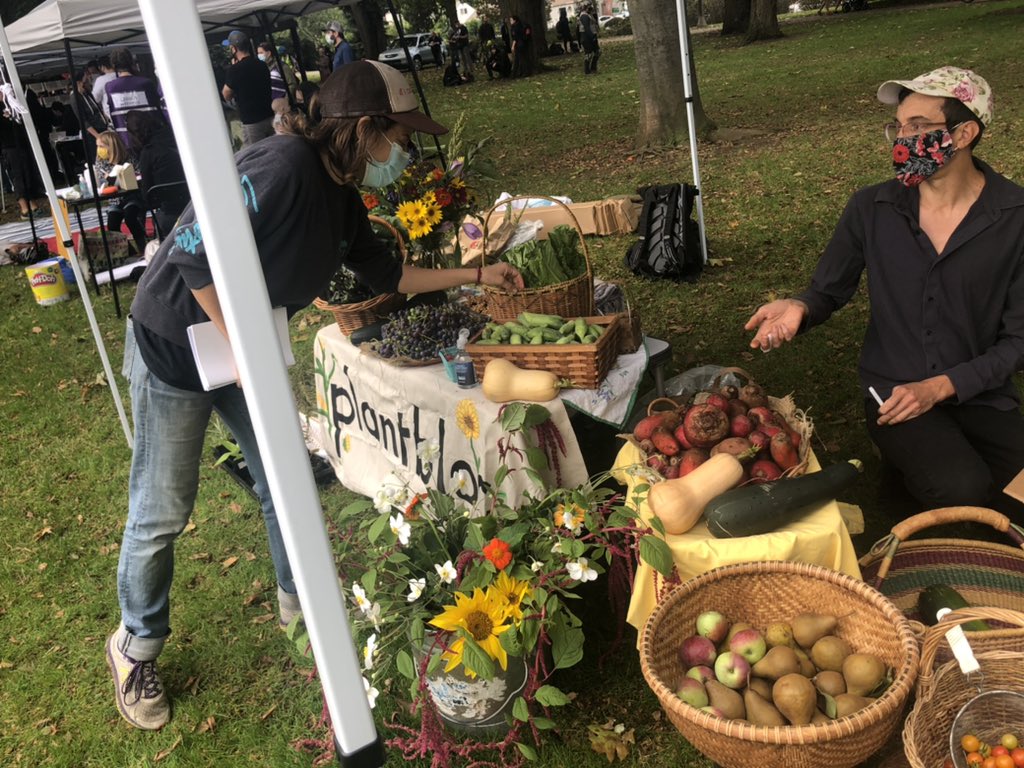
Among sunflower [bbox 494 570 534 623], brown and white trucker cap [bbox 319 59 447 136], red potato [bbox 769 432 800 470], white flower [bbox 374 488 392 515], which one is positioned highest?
brown and white trucker cap [bbox 319 59 447 136]

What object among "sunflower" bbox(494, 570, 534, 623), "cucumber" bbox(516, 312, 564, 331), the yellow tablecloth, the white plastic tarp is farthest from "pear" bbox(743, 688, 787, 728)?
the white plastic tarp

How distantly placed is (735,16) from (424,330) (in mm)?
23896

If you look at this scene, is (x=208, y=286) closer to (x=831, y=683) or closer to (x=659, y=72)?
(x=831, y=683)

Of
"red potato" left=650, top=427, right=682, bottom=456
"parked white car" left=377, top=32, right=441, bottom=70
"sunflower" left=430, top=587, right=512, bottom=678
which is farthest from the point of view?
"parked white car" left=377, top=32, right=441, bottom=70

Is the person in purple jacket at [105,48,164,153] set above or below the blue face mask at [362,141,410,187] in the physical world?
above

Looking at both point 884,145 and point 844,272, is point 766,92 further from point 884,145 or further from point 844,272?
point 844,272

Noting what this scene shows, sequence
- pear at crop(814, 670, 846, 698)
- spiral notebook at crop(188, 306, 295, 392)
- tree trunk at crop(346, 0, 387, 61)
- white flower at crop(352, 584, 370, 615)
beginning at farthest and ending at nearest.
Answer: tree trunk at crop(346, 0, 387, 61), white flower at crop(352, 584, 370, 615), pear at crop(814, 670, 846, 698), spiral notebook at crop(188, 306, 295, 392)

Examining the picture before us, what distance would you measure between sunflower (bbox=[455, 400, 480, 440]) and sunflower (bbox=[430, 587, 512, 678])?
2.60 feet

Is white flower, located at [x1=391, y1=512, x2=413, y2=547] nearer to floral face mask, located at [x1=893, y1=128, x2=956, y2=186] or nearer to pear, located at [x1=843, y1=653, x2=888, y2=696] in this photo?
pear, located at [x1=843, y1=653, x2=888, y2=696]

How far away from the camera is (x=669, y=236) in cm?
597

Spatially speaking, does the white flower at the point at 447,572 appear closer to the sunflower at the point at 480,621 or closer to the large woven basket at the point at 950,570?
the sunflower at the point at 480,621

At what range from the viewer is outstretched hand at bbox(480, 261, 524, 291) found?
3.05m

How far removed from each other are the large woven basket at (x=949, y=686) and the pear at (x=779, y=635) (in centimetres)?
35

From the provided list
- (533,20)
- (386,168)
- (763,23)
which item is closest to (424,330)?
(386,168)
